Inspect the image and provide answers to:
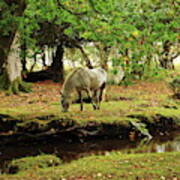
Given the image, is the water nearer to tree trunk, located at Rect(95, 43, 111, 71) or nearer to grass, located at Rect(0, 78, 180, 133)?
grass, located at Rect(0, 78, 180, 133)

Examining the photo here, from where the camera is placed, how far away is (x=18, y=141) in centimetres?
1416

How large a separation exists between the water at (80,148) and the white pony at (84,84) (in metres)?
2.59

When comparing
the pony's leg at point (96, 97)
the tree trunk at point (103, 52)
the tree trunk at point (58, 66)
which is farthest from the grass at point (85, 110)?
the tree trunk at point (58, 66)

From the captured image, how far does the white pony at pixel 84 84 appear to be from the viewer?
16.8m

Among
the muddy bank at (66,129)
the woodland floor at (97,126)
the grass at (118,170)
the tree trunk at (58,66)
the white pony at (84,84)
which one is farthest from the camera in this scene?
the tree trunk at (58,66)

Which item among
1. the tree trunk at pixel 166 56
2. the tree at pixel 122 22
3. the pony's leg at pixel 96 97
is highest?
the tree at pixel 122 22

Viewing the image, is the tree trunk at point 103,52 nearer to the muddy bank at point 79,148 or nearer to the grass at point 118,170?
the muddy bank at point 79,148

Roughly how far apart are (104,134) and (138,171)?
6375 millimetres

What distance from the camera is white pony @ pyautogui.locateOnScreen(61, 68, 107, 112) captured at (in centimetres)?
1681

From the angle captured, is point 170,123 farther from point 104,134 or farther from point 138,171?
point 138,171

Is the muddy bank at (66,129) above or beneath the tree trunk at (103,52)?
beneath

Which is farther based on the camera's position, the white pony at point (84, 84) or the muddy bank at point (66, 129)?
the white pony at point (84, 84)

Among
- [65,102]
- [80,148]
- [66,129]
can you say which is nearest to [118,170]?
[80,148]

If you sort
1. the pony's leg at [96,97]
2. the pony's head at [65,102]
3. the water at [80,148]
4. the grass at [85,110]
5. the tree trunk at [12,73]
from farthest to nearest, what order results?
the tree trunk at [12,73] < the pony's leg at [96,97] < the pony's head at [65,102] < the grass at [85,110] < the water at [80,148]
